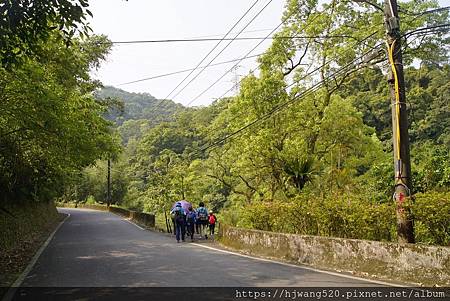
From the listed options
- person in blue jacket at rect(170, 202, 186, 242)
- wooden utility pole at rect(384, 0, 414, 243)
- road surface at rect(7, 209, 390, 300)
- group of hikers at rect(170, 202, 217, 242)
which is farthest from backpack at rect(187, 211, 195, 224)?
wooden utility pole at rect(384, 0, 414, 243)

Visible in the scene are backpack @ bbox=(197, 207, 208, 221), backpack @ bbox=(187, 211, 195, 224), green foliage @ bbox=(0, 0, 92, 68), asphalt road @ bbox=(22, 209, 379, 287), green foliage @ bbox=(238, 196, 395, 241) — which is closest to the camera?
green foliage @ bbox=(0, 0, 92, 68)

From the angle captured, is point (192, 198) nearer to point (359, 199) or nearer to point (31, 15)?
point (359, 199)

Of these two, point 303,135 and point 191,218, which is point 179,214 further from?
point 303,135

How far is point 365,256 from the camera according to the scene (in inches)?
368

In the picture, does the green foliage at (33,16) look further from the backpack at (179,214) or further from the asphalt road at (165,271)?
the backpack at (179,214)

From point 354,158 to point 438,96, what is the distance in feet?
107

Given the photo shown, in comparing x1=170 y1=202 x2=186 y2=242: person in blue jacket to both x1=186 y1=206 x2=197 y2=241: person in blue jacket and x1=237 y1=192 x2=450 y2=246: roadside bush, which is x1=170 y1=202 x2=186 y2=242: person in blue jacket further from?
x1=237 y1=192 x2=450 y2=246: roadside bush

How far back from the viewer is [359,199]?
1082cm

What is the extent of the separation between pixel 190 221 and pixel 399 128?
36.6ft

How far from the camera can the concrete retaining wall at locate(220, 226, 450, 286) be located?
7.95 meters

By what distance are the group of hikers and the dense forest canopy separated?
1166 millimetres

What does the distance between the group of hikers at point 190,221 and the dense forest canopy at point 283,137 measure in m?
1.17

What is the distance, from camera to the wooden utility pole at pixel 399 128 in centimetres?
921

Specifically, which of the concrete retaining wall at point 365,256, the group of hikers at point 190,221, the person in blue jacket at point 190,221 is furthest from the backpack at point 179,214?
the concrete retaining wall at point 365,256
